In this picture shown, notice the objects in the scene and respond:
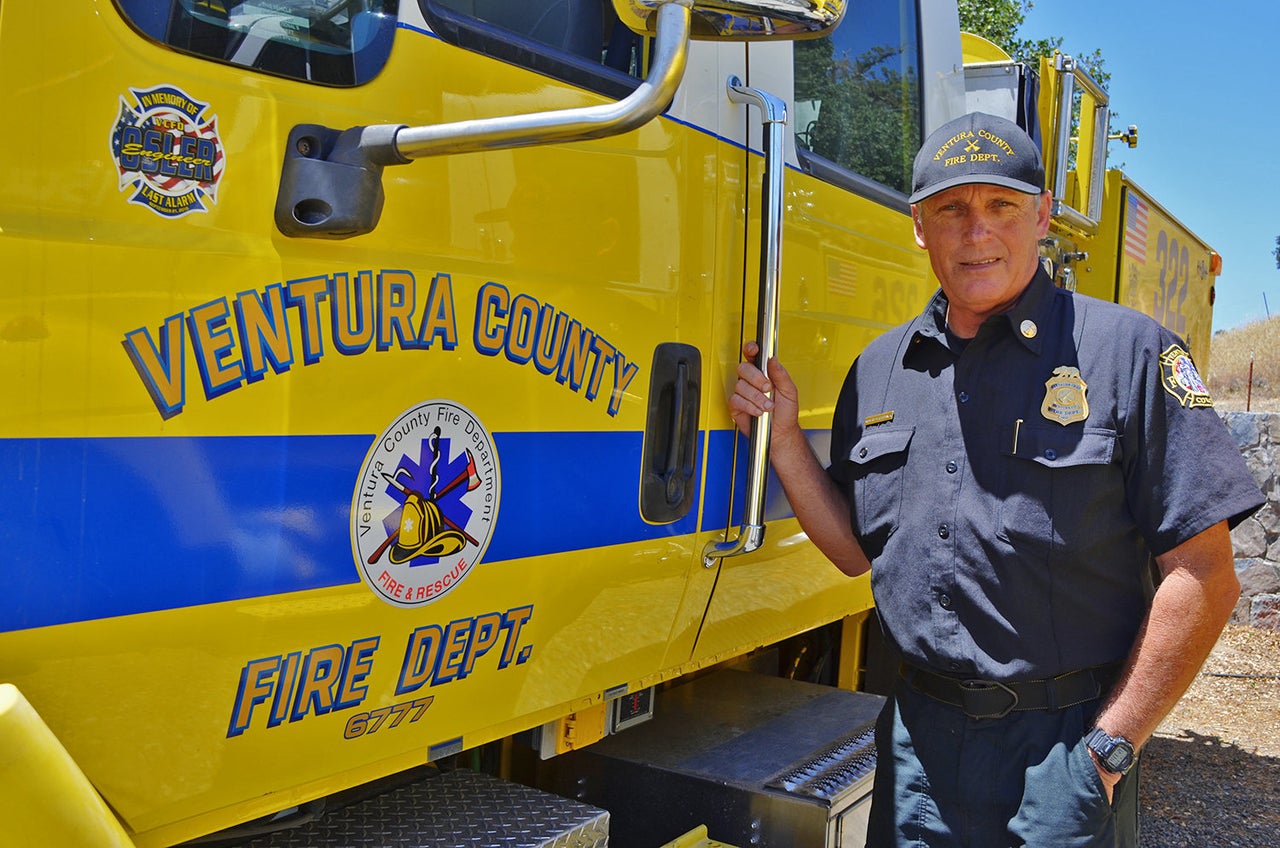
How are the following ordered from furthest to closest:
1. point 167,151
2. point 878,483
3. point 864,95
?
point 864,95
point 878,483
point 167,151

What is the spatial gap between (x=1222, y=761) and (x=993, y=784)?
3.84 metres

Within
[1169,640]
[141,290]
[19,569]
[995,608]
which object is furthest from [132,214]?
[1169,640]

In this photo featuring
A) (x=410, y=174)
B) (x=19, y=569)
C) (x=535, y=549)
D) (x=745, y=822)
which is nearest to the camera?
(x=19, y=569)

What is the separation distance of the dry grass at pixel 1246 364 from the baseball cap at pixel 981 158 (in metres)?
17.0

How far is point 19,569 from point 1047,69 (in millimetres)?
3550

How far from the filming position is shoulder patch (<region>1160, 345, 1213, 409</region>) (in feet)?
6.64

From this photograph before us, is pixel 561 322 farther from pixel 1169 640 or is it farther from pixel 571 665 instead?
pixel 1169 640

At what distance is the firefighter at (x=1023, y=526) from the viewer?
2.00m

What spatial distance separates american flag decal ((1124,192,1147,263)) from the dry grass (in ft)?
44.2

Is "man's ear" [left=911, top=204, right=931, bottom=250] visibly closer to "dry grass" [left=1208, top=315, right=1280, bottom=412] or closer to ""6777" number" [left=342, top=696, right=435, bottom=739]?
""6777" number" [left=342, top=696, right=435, bottom=739]

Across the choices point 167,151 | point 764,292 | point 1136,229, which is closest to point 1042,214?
point 764,292

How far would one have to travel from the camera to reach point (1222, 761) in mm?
5293

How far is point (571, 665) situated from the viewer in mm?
1980

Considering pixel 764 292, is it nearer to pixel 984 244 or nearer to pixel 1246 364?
pixel 984 244
